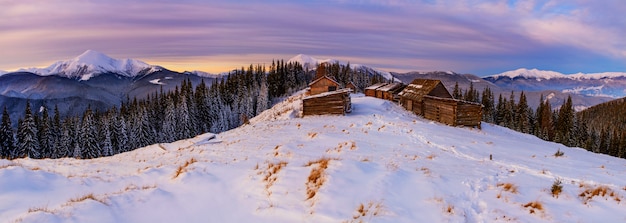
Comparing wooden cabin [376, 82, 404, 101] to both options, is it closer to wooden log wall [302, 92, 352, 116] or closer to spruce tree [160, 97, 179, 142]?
wooden log wall [302, 92, 352, 116]

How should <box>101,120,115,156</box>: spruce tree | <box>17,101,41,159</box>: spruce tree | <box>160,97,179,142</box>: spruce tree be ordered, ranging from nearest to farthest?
<box>17,101,41,159</box>: spruce tree, <box>101,120,115,156</box>: spruce tree, <box>160,97,179,142</box>: spruce tree

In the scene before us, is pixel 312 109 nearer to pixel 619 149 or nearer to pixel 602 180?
pixel 602 180

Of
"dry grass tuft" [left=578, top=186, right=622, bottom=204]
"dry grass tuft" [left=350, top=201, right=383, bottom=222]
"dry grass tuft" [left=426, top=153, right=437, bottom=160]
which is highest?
"dry grass tuft" [left=578, top=186, right=622, bottom=204]

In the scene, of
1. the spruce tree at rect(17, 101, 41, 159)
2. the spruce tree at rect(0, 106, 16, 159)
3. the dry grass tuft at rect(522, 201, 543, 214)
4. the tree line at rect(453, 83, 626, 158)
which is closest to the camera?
the dry grass tuft at rect(522, 201, 543, 214)

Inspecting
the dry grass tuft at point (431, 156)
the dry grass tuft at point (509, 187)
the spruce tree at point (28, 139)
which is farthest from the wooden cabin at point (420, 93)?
the spruce tree at point (28, 139)

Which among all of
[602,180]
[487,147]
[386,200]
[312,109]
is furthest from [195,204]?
[312,109]

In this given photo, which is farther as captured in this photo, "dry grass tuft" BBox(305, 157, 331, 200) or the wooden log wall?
the wooden log wall

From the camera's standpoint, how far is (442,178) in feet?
39.1

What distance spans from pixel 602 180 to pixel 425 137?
11.9 metres

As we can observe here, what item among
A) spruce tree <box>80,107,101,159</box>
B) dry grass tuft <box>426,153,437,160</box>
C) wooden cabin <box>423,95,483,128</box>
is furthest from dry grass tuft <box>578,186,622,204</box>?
spruce tree <box>80,107,101,159</box>

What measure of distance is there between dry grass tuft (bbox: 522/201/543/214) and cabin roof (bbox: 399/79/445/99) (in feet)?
112

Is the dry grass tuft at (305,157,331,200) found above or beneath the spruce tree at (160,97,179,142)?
above

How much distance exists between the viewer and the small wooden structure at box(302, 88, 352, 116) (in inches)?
1603

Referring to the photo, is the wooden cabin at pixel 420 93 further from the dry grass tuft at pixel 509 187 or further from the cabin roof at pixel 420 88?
the dry grass tuft at pixel 509 187
